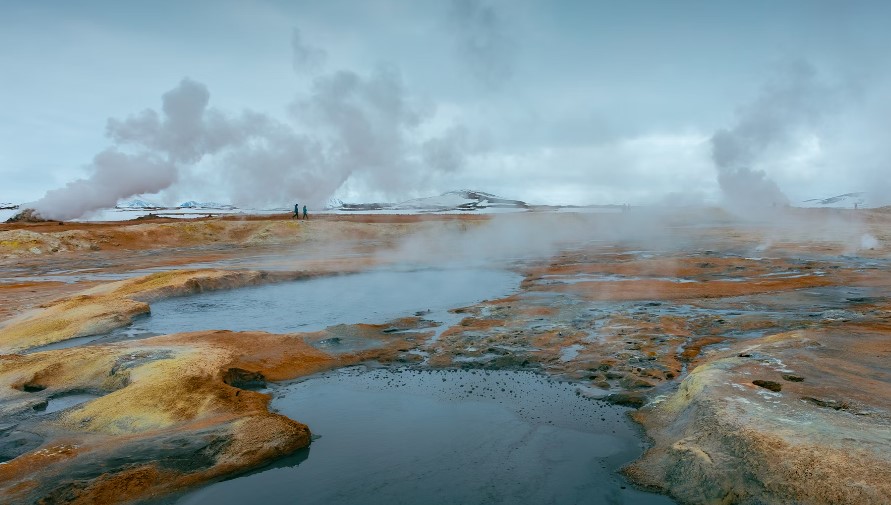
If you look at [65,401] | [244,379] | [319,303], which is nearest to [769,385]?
[244,379]

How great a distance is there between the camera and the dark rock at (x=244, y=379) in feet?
24.6

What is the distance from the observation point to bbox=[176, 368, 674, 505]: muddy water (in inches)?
184

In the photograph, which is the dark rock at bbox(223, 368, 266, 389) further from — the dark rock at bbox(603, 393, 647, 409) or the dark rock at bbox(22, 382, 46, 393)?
the dark rock at bbox(603, 393, 647, 409)

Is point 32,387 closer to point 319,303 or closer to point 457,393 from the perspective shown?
point 457,393

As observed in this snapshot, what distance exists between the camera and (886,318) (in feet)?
30.2

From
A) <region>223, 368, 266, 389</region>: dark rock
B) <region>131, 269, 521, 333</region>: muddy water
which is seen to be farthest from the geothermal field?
<region>131, 269, 521, 333</region>: muddy water

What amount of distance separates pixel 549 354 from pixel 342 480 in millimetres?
4318

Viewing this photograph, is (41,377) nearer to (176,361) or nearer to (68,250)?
(176,361)

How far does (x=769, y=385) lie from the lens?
5.74 metres

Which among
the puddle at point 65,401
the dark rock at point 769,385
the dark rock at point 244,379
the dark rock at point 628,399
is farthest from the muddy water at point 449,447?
the puddle at point 65,401

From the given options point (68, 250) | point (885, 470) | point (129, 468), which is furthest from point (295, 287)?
point (68, 250)

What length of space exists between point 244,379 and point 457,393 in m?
3.03

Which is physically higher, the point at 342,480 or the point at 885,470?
the point at 885,470

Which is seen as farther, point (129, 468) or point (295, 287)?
point (295, 287)
